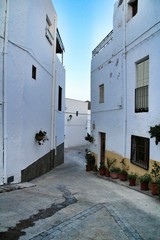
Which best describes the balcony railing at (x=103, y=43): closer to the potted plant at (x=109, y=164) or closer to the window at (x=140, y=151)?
the window at (x=140, y=151)

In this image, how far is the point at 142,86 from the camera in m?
9.70

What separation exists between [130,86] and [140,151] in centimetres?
282

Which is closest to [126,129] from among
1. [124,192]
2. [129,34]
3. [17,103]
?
[124,192]

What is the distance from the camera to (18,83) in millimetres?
8641

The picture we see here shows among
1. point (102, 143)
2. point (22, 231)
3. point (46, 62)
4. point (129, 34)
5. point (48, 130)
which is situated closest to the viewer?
point (22, 231)

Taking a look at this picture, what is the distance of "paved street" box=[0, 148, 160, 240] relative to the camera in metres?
4.57

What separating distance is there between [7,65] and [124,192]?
5.63 meters

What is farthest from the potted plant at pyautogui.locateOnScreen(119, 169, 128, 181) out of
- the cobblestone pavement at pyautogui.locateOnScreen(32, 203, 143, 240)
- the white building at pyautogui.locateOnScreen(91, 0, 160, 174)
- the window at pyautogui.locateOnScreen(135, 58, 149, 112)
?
the cobblestone pavement at pyautogui.locateOnScreen(32, 203, 143, 240)

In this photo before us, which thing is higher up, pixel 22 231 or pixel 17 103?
pixel 17 103

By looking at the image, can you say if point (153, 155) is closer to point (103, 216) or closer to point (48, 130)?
point (103, 216)

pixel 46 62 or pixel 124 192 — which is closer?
pixel 124 192

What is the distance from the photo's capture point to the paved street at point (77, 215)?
15.0 feet

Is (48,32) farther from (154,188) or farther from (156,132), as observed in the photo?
(154,188)

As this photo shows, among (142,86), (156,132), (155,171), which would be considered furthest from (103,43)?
(155,171)
